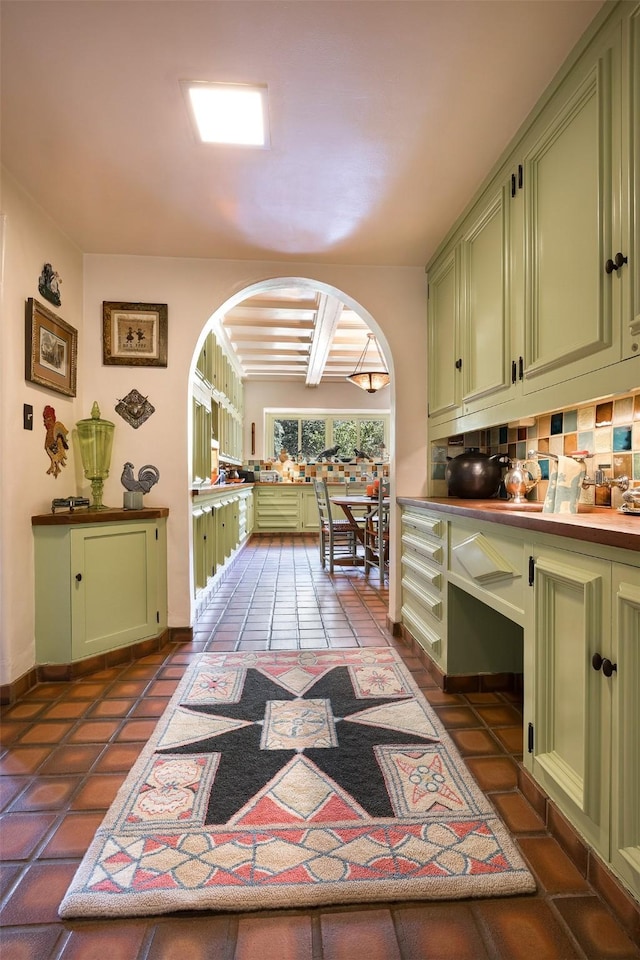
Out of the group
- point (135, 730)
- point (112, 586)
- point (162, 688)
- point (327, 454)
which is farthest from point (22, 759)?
point (327, 454)

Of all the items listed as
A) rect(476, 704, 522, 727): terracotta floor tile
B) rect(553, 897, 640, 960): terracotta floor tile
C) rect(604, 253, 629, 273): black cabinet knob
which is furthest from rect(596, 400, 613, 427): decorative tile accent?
rect(553, 897, 640, 960): terracotta floor tile

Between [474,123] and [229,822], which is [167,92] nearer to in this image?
[474,123]

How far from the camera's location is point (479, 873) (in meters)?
1.20

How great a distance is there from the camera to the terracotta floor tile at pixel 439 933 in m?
1.01

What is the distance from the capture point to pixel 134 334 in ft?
9.95

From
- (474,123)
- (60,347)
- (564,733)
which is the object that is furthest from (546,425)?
(60,347)

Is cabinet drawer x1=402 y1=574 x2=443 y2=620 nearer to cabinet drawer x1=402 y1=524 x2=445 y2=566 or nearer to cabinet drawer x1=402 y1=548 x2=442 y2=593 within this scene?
cabinet drawer x1=402 y1=548 x2=442 y2=593

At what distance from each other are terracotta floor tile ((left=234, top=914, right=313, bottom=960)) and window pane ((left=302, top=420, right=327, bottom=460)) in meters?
8.30

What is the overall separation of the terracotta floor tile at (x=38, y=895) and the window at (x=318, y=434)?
8.05 meters

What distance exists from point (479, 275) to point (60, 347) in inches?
92.3

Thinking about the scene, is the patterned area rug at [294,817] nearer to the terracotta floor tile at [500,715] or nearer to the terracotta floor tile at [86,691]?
the terracotta floor tile at [500,715]

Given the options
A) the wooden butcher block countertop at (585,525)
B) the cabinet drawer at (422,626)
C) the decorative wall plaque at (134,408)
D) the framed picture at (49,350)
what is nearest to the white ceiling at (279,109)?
the framed picture at (49,350)

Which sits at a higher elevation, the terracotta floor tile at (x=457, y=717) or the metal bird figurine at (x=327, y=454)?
the metal bird figurine at (x=327, y=454)

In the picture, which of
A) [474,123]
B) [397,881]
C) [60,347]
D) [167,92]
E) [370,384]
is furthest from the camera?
[370,384]
